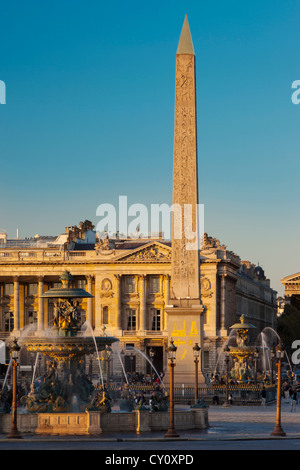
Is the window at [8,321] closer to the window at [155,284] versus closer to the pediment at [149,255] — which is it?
the pediment at [149,255]

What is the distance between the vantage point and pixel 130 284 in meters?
105

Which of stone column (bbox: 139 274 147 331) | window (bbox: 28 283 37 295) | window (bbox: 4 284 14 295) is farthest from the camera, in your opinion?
window (bbox: 28 283 37 295)

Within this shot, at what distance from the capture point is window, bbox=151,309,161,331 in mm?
104062

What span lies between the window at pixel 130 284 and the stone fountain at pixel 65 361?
70372mm

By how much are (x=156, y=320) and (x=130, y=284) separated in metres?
4.04

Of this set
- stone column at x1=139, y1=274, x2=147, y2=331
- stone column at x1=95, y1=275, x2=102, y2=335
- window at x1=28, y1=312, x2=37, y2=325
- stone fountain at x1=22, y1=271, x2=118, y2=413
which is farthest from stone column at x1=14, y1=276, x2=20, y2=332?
stone fountain at x1=22, y1=271, x2=118, y2=413

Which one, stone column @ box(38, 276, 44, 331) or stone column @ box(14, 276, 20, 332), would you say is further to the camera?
stone column @ box(14, 276, 20, 332)

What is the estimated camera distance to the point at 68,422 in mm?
32312

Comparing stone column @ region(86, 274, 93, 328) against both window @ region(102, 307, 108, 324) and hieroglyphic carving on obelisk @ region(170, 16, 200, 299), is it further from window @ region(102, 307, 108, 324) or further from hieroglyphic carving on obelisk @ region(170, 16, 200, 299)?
hieroglyphic carving on obelisk @ region(170, 16, 200, 299)

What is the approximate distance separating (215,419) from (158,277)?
64.9 meters

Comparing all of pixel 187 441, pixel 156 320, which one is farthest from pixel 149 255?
pixel 187 441

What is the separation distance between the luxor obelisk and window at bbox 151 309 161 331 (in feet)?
185
